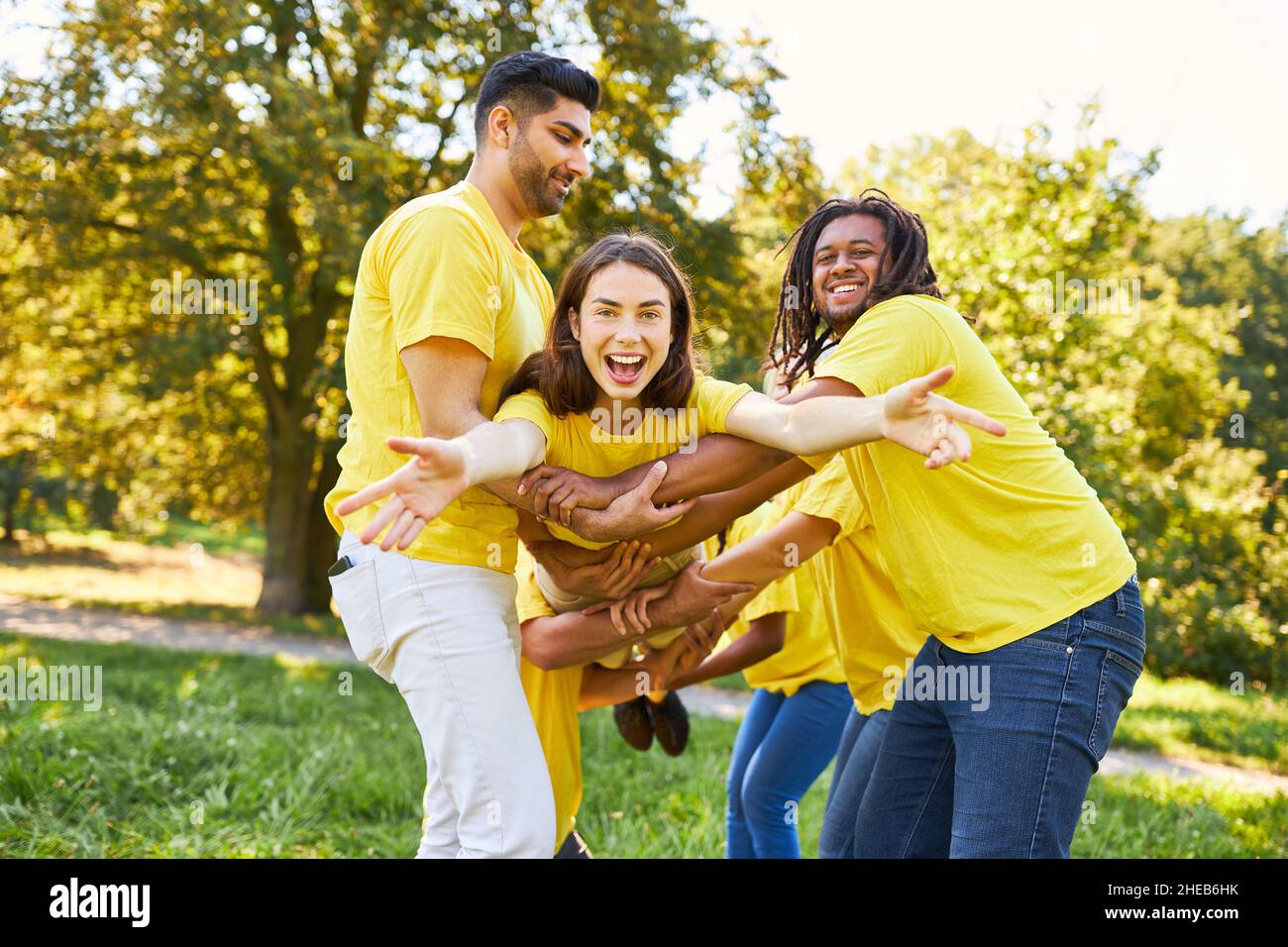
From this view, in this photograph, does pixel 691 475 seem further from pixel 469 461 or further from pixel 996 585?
pixel 996 585

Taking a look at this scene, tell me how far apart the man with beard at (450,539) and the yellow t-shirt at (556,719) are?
49 cm

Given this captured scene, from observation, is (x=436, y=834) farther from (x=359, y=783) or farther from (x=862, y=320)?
(x=359, y=783)

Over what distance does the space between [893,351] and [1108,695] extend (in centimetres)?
99

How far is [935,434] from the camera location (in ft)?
7.62

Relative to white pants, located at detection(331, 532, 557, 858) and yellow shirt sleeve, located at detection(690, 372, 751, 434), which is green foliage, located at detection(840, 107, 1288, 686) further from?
white pants, located at detection(331, 532, 557, 858)

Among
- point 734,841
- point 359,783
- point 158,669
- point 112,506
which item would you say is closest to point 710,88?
point 158,669

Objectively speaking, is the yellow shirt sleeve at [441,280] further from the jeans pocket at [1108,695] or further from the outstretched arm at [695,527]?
the jeans pocket at [1108,695]

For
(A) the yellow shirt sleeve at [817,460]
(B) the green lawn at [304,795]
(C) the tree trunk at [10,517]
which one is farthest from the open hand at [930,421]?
(C) the tree trunk at [10,517]

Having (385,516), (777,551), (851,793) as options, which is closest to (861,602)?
(777,551)

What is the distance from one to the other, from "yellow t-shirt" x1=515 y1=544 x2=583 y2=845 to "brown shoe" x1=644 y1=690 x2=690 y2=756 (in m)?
0.88

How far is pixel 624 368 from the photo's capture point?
9.66ft

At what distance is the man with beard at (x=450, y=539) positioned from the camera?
2.71 m

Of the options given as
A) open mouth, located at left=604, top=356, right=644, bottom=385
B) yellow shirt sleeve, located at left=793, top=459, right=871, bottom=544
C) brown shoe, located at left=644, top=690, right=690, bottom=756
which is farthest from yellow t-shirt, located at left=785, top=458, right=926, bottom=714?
brown shoe, located at left=644, top=690, right=690, bottom=756

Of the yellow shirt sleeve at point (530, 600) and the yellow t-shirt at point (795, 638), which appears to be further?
the yellow t-shirt at point (795, 638)
